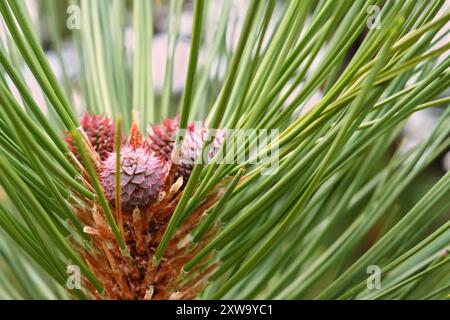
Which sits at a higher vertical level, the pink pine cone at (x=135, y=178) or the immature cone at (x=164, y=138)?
the immature cone at (x=164, y=138)

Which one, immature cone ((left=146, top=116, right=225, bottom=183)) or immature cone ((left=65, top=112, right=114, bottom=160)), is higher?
immature cone ((left=65, top=112, right=114, bottom=160))

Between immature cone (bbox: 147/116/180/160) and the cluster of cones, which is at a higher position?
immature cone (bbox: 147/116/180/160)

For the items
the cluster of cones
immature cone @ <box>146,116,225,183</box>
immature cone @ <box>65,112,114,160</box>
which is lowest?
the cluster of cones
